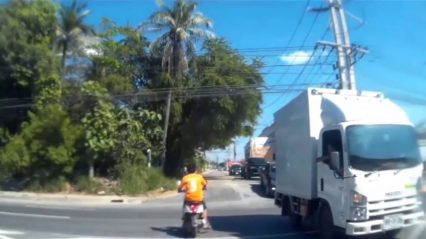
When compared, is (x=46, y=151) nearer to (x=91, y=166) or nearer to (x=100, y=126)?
(x=91, y=166)

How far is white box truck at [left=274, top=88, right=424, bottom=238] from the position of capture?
10.4m

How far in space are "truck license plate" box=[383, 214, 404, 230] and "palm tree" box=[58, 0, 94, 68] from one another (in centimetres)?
3368

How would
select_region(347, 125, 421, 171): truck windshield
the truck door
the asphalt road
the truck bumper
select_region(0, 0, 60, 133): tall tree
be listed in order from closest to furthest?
1. the truck bumper
2. select_region(347, 125, 421, 171): truck windshield
3. the truck door
4. the asphalt road
5. select_region(0, 0, 60, 133): tall tree

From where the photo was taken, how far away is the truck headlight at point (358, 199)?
33.8 feet

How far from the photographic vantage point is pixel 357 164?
416 inches

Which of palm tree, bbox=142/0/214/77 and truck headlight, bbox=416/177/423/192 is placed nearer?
truck headlight, bbox=416/177/423/192

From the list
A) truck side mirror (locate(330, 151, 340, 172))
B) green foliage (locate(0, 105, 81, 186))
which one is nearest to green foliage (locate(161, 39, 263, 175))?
green foliage (locate(0, 105, 81, 186))

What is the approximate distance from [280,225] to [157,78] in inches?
998

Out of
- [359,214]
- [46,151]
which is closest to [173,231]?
[359,214]

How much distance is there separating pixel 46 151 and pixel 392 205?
20.7m

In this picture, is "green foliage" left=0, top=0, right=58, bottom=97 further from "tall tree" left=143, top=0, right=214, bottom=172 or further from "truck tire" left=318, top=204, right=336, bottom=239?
"truck tire" left=318, top=204, right=336, bottom=239

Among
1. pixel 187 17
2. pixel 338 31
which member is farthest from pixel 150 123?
pixel 338 31

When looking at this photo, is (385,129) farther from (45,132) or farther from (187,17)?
(187,17)

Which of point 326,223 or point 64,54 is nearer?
point 326,223
